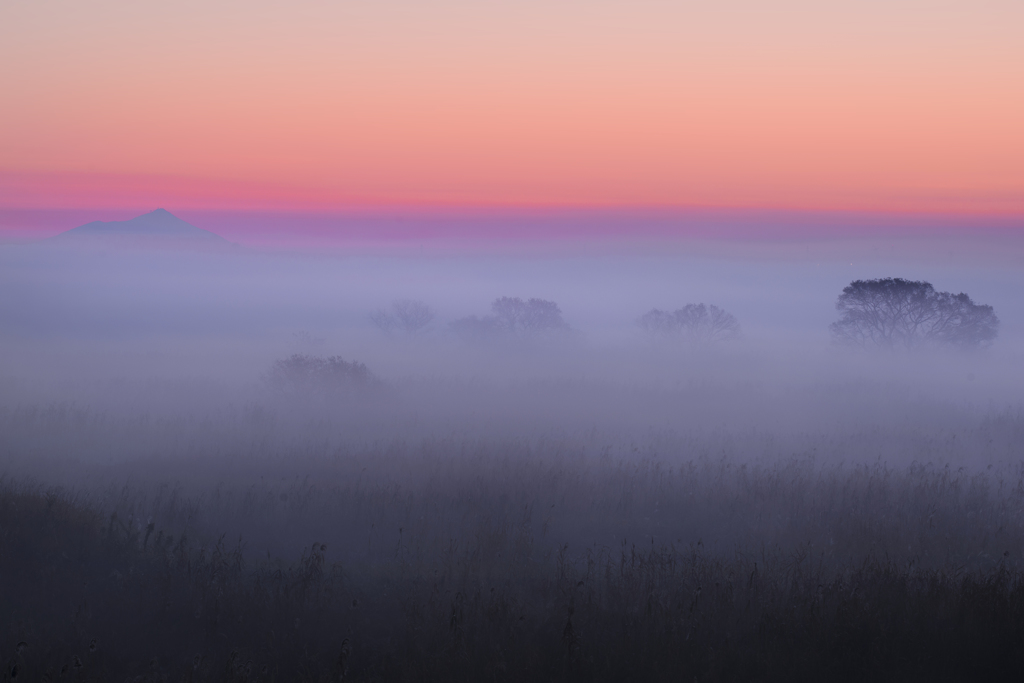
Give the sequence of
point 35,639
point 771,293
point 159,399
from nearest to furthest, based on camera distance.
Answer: point 35,639 < point 159,399 < point 771,293

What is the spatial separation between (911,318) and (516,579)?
4141 cm

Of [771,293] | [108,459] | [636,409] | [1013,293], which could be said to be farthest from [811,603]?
[1013,293]

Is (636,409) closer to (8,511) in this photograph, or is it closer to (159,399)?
(159,399)

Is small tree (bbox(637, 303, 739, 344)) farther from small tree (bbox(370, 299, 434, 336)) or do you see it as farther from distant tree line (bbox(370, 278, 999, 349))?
small tree (bbox(370, 299, 434, 336))

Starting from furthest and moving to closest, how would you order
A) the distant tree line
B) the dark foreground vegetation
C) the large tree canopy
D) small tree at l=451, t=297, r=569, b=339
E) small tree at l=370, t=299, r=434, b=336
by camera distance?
small tree at l=370, t=299, r=434, b=336, small tree at l=451, t=297, r=569, b=339, the distant tree line, the large tree canopy, the dark foreground vegetation

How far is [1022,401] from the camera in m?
24.3

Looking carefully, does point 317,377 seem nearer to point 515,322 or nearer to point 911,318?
point 515,322

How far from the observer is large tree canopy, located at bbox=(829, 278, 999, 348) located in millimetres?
40469

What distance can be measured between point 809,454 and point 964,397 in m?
15.1

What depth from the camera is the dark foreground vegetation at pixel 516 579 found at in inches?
212

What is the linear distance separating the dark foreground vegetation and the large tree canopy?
3311 centimetres

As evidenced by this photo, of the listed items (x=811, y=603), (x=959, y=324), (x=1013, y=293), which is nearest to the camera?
(x=811, y=603)

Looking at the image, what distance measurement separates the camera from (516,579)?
23.2ft

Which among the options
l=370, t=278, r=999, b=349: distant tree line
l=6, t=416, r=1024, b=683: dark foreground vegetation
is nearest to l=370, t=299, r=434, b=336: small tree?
l=370, t=278, r=999, b=349: distant tree line
